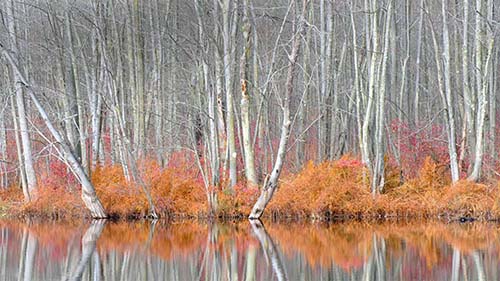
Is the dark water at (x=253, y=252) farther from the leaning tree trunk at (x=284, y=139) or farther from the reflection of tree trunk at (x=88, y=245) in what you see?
the leaning tree trunk at (x=284, y=139)

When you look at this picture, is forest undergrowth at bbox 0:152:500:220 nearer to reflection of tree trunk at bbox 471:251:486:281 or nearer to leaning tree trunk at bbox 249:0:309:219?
leaning tree trunk at bbox 249:0:309:219

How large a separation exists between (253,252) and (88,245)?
3.38 meters

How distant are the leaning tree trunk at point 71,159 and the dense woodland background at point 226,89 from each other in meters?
0.06

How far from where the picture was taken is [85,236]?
16.2 meters

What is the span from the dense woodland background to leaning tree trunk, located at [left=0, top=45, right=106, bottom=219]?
2.4 inches

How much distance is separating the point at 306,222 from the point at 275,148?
1014 cm

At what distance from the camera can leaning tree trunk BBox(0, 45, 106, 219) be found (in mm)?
19188

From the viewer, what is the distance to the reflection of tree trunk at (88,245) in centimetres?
1061

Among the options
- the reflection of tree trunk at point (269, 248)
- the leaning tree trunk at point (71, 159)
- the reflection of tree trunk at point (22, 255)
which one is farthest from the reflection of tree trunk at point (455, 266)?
the leaning tree trunk at point (71, 159)

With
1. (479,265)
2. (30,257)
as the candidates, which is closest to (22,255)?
(30,257)

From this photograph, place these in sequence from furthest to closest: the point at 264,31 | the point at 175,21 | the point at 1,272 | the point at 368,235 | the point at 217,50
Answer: the point at 264,31
the point at 175,21
the point at 217,50
the point at 368,235
the point at 1,272

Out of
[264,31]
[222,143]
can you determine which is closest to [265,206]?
[222,143]

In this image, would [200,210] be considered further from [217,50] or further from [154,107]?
[154,107]

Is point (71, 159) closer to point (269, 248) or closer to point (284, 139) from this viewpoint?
point (284, 139)
